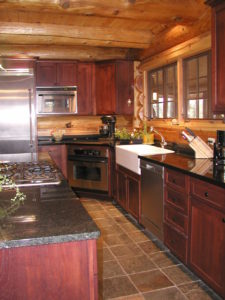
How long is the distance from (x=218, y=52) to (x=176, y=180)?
117 centimetres

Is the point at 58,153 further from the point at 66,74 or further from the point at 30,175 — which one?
the point at 30,175

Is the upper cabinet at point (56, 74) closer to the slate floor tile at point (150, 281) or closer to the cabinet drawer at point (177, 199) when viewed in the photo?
the cabinet drawer at point (177, 199)

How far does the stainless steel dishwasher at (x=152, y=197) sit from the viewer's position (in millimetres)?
3170

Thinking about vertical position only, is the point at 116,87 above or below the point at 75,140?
above

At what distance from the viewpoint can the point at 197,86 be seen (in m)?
3.90

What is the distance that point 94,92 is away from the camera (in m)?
5.68

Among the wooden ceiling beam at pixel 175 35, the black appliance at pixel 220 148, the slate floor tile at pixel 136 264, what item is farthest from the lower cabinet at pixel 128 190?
the wooden ceiling beam at pixel 175 35

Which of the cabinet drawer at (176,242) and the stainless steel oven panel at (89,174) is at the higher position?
the stainless steel oven panel at (89,174)

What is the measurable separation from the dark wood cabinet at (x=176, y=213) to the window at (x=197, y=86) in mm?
1191

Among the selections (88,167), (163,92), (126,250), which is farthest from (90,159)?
(126,250)

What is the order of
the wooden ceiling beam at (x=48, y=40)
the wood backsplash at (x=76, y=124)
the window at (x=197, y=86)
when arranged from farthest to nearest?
the wood backsplash at (x=76, y=124) < the wooden ceiling beam at (x=48, y=40) < the window at (x=197, y=86)

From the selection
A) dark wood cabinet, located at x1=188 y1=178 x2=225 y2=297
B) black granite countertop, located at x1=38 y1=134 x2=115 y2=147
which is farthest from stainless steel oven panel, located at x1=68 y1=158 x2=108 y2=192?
dark wood cabinet, located at x1=188 y1=178 x2=225 y2=297

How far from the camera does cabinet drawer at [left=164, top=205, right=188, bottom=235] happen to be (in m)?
2.73

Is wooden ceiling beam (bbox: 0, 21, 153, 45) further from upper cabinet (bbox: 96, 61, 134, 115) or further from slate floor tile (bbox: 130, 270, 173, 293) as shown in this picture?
slate floor tile (bbox: 130, 270, 173, 293)
